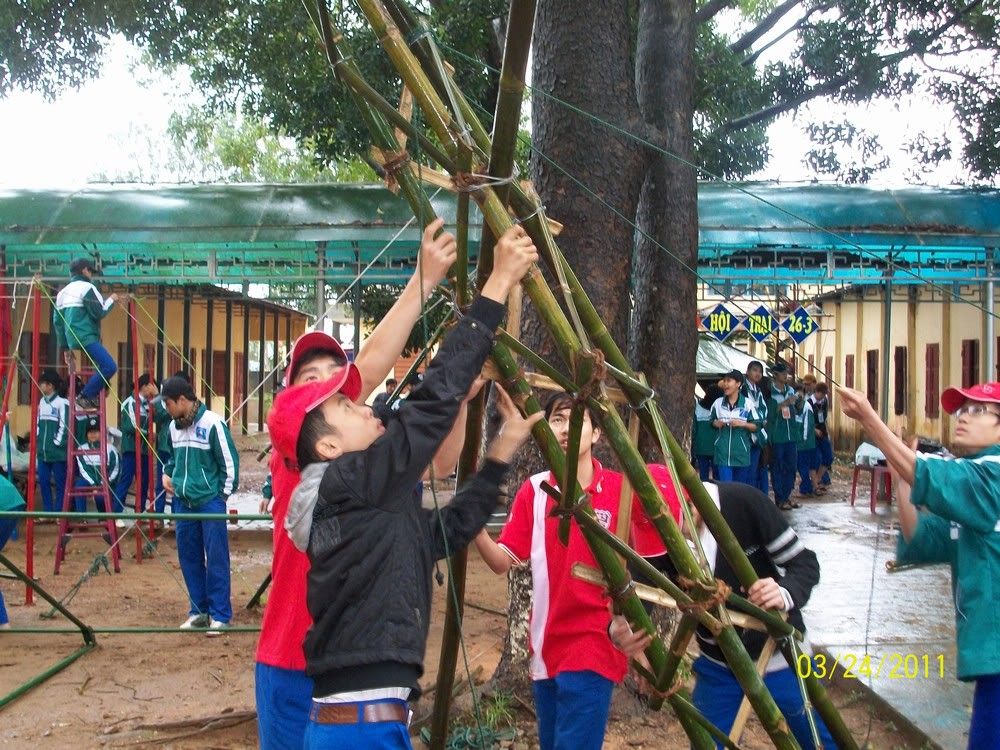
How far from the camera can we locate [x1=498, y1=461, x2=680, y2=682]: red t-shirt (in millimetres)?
3641

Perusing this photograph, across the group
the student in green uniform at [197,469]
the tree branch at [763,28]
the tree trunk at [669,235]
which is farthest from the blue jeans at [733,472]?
the tree trunk at [669,235]

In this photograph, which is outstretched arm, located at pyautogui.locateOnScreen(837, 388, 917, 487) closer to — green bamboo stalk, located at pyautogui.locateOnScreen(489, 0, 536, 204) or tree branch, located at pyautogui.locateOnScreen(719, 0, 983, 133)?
green bamboo stalk, located at pyautogui.locateOnScreen(489, 0, 536, 204)

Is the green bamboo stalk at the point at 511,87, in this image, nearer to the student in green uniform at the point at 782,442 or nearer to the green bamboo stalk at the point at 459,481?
the green bamboo stalk at the point at 459,481

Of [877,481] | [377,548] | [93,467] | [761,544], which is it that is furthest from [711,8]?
[377,548]

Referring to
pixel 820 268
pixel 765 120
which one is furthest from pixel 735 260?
pixel 765 120

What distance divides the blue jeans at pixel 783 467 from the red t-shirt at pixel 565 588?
1168 centimetres

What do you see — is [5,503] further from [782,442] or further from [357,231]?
[782,442]

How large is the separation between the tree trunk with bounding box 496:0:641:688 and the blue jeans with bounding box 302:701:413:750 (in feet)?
9.81

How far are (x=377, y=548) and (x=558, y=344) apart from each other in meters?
0.62

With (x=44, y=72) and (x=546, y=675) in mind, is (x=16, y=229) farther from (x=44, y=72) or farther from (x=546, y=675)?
(x=546, y=675)

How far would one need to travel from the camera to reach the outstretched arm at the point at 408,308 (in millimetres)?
2590

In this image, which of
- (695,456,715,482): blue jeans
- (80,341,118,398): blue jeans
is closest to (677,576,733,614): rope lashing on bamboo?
(80,341,118,398): blue jeans

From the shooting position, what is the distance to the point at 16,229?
13852 millimetres

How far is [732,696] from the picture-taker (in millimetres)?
3508
